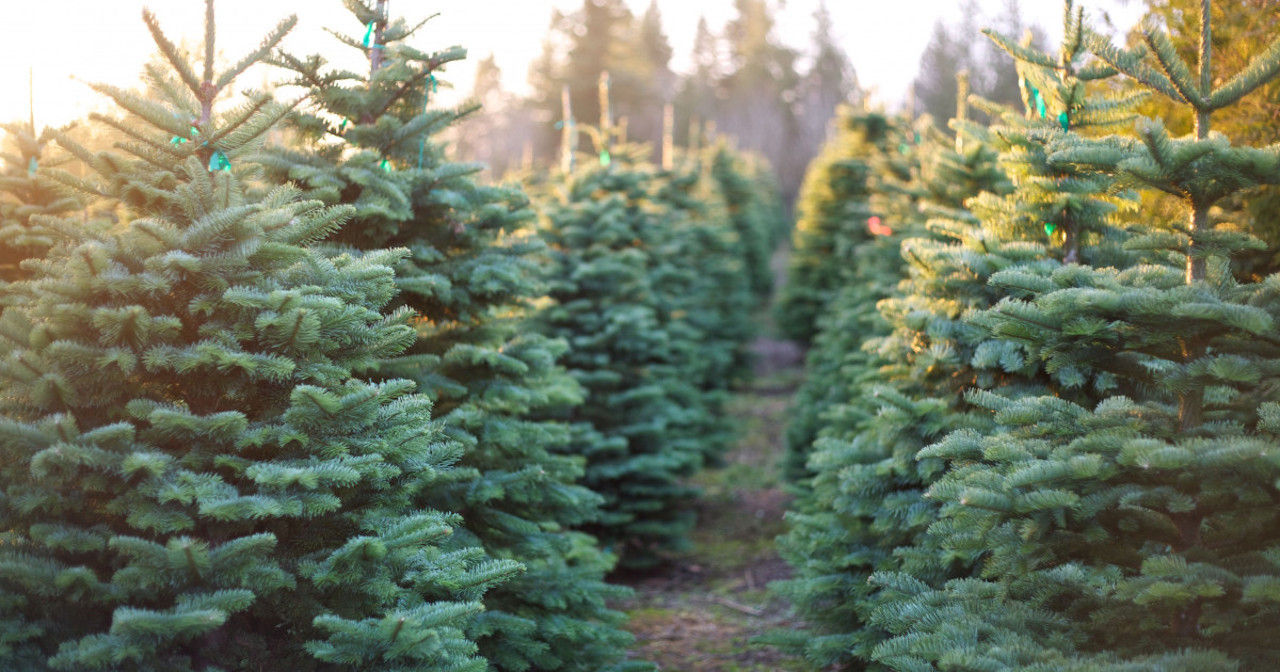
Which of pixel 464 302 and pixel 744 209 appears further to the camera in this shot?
pixel 744 209

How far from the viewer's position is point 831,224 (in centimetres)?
1545

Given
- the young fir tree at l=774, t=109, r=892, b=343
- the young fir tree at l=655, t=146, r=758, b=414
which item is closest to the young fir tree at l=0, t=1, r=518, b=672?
the young fir tree at l=655, t=146, r=758, b=414

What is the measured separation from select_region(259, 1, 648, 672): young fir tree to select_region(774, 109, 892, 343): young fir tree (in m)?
7.88

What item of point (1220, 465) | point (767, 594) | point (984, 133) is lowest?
point (767, 594)

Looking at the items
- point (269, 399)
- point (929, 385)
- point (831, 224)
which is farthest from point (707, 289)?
point (269, 399)

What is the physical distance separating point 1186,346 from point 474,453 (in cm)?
375

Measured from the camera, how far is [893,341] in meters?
5.23

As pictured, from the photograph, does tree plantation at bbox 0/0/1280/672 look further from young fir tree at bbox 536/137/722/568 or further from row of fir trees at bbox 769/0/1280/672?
young fir tree at bbox 536/137/722/568

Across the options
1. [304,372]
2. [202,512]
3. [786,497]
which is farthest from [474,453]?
[786,497]

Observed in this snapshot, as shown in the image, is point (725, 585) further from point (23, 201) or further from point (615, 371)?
point (23, 201)

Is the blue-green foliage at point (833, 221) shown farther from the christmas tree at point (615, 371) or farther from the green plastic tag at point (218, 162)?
the green plastic tag at point (218, 162)

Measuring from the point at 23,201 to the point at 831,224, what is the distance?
42.1 ft

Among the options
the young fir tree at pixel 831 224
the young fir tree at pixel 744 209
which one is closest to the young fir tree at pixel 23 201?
the young fir tree at pixel 831 224

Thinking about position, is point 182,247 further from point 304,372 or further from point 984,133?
point 984,133
